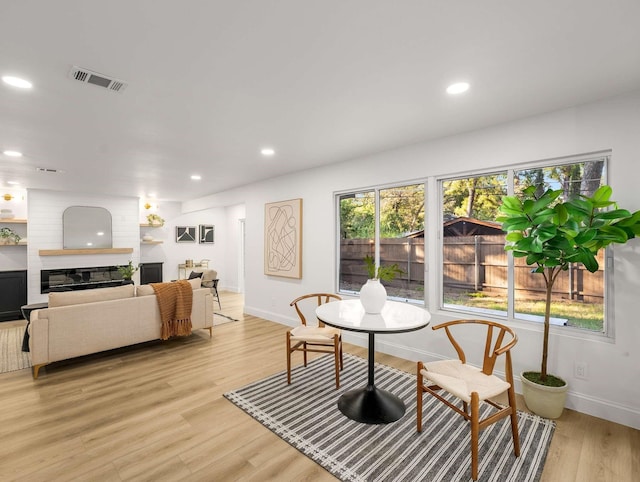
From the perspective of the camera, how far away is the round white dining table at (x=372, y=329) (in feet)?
7.55

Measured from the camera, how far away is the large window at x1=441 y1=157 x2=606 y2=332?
2680 mm

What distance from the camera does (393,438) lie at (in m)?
2.21

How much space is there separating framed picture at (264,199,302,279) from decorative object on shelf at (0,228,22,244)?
488cm

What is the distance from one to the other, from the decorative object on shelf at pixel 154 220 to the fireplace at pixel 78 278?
1.31 metres

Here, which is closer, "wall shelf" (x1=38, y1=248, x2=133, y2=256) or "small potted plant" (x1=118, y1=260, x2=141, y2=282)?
"wall shelf" (x1=38, y1=248, x2=133, y2=256)

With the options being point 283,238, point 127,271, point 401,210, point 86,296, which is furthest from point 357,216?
point 127,271

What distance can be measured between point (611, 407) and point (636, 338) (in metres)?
0.57

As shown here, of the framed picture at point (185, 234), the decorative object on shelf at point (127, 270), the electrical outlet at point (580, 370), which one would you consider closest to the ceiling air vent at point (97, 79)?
the electrical outlet at point (580, 370)

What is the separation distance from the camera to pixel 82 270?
682cm

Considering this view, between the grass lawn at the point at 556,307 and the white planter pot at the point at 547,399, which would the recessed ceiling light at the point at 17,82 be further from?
the white planter pot at the point at 547,399

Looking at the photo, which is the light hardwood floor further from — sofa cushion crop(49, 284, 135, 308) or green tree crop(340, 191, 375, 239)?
green tree crop(340, 191, 375, 239)

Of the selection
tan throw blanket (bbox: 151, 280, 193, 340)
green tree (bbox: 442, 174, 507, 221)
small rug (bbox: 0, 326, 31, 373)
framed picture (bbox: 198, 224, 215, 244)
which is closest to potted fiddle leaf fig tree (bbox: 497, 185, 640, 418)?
green tree (bbox: 442, 174, 507, 221)

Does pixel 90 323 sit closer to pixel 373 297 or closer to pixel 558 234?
pixel 373 297

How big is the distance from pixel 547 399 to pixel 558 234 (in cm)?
126
